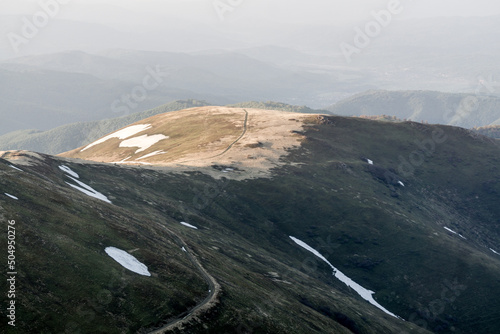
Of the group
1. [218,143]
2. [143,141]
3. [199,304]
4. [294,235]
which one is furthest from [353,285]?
[143,141]

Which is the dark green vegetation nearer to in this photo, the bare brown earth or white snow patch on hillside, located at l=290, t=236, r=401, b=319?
white snow patch on hillside, located at l=290, t=236, r=401, b=319

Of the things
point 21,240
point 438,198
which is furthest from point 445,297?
point 21,240

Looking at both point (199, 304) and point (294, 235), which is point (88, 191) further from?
point (294, 235)

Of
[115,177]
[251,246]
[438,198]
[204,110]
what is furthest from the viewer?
[204,110]

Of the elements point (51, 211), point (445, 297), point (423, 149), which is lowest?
point (445, 297)

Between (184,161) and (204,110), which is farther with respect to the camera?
(204,110)

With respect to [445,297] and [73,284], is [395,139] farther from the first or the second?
[73,284]

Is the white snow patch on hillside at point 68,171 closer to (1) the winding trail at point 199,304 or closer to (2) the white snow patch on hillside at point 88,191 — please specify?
(2) the white snow patch on hillside at point 88,191
